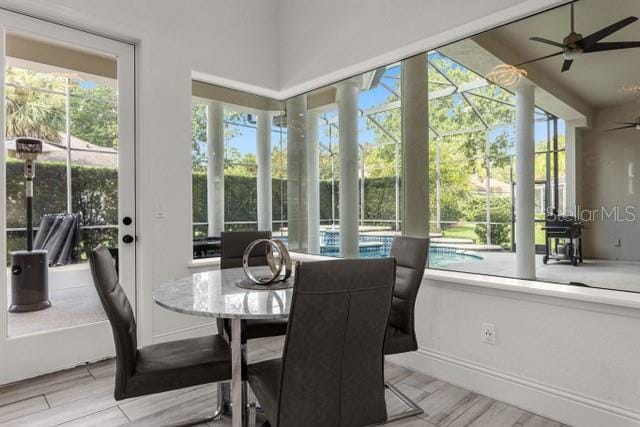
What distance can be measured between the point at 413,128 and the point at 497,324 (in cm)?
166

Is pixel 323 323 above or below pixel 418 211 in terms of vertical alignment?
below

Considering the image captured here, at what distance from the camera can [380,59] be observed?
10.3 ft

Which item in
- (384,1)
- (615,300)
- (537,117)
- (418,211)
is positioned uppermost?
(384,1)

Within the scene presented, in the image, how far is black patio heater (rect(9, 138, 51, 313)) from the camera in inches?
102

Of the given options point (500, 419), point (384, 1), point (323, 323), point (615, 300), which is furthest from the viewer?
point (384, 1)

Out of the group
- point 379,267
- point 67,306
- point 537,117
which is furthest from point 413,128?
point 67,306

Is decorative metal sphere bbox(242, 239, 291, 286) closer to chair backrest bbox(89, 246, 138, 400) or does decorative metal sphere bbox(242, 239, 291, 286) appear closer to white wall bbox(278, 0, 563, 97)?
chair backrest bbox(89, 246, 138, 400)

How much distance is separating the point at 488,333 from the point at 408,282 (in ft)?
2.27

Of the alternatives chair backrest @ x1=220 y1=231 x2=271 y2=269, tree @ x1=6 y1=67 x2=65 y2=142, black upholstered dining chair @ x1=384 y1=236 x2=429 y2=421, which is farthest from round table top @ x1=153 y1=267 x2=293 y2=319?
tree @ x1=6 y1=67 x2=65 y2=142

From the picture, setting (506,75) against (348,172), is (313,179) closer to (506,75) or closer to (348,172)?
(348,172)

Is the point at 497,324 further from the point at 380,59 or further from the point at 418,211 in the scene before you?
the point at 380,59

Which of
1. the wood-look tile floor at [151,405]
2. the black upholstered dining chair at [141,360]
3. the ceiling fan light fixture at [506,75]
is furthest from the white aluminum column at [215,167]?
the ceiling fan light fixture at [506,75]

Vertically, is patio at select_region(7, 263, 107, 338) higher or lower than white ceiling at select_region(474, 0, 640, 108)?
lower

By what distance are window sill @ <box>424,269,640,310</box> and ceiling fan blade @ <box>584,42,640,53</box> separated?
1.32 m
